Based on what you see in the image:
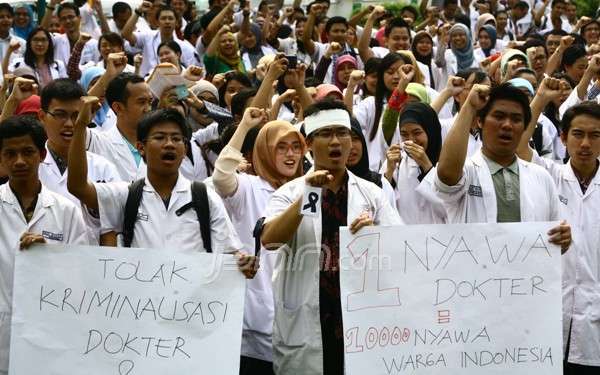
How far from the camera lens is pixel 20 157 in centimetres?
554

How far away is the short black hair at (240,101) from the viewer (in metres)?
8.43

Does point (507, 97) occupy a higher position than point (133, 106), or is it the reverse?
point (133, 106)

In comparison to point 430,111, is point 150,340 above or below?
below

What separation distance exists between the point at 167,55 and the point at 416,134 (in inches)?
196

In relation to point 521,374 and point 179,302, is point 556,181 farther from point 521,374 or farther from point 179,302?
point 179,302

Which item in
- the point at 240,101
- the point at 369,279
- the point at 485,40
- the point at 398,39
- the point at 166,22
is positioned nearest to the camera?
the point at 369,279

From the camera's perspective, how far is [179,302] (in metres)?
5.34

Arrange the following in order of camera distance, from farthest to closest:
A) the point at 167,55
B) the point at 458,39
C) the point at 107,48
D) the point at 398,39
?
the point at 458,39
the point at 398,39
the point at 107,48
the point at 167,55

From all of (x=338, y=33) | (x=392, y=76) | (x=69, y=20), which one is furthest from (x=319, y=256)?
(x=69, y=20)

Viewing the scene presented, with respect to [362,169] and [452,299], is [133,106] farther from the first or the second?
[452,299]

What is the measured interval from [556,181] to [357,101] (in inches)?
161

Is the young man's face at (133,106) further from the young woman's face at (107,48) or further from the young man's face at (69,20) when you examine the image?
the young man's face at (69,20)

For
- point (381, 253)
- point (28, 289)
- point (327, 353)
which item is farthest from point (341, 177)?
point (28, 289)

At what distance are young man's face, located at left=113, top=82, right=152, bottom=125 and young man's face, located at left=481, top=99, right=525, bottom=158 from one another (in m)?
2.40
